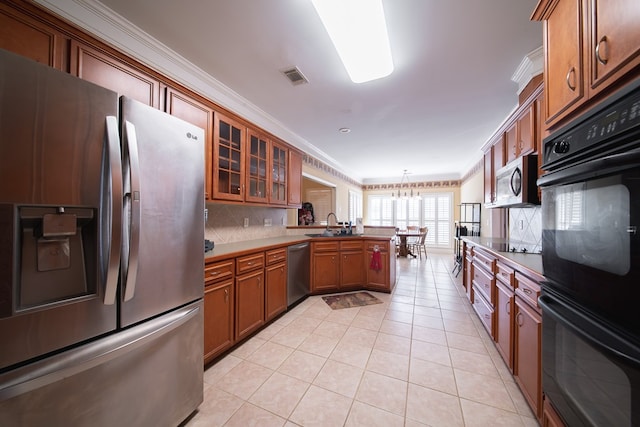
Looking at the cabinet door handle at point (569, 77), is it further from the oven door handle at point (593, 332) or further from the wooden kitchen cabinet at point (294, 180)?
the wooden kitchen cabinet at point (294, 180)

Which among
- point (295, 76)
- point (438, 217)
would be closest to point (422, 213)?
point (438, 217)

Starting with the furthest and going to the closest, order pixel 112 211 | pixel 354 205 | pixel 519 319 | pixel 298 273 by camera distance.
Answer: pixel 354 205, pixel 298 273, pixel 519 319, pixel 112 211

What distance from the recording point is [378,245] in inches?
139

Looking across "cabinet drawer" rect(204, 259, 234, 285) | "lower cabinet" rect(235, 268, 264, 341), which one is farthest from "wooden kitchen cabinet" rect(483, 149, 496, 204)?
"cabinet drawer" rect(204, 259, 234, 285)

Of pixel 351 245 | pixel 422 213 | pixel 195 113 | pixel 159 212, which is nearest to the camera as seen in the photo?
pixel 159 212

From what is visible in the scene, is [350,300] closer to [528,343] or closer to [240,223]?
[240,223]

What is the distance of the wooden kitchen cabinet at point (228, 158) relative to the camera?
2.23 meters

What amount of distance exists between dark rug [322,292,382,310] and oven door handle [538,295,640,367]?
2.29 metres

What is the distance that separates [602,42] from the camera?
838 mm

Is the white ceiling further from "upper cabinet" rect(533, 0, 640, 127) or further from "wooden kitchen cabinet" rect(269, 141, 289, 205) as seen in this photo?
"upper cabinet" rect(533, 0, 640, 127)

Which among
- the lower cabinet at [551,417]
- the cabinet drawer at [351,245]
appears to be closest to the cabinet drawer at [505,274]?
the lower cabinet at [551,417]

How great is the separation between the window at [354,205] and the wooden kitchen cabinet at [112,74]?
5807 millimetres

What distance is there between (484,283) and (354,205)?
545 centimetres

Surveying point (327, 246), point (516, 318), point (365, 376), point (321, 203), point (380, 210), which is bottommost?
point (365, 376)
